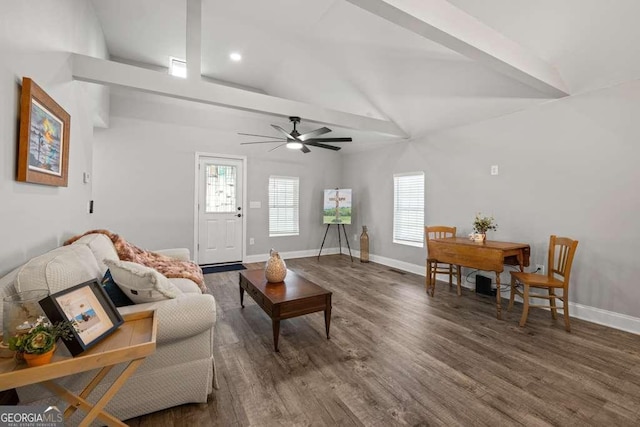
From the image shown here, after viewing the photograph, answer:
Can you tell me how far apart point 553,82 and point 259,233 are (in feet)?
16.4

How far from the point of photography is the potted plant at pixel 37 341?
976mm

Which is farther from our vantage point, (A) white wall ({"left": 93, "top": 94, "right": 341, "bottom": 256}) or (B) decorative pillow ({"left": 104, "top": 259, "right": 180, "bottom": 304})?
(A) white wall ({"left": 93, "top": 94, "right": 341, "bottom": 256})

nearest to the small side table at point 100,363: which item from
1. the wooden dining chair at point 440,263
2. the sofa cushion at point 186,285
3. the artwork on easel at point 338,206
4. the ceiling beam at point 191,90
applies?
the sofa cushion at point 186,285

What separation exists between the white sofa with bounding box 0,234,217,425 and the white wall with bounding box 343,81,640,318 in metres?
3.72

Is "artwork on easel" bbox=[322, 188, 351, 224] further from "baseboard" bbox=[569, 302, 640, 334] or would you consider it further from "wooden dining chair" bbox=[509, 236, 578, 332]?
"baseboard" bbox=[569, 302, 640, 334]

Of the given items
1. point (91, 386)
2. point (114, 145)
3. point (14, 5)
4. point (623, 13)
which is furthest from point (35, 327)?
point (114, 145)

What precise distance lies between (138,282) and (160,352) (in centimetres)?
41

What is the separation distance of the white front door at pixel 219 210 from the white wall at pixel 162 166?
0.57 feet

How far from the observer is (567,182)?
313cm

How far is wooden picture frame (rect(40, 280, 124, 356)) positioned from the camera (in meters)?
1.07

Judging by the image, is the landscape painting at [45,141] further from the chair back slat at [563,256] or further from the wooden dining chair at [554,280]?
the chair back slat at [563,256]

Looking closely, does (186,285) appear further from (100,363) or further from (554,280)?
(554,280)

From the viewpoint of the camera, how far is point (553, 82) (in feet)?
9.46

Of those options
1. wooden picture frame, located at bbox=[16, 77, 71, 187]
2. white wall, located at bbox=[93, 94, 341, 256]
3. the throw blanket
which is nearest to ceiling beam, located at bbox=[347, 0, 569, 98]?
wooden picture frame, located at bbox=[16, 77, 71, 187]
